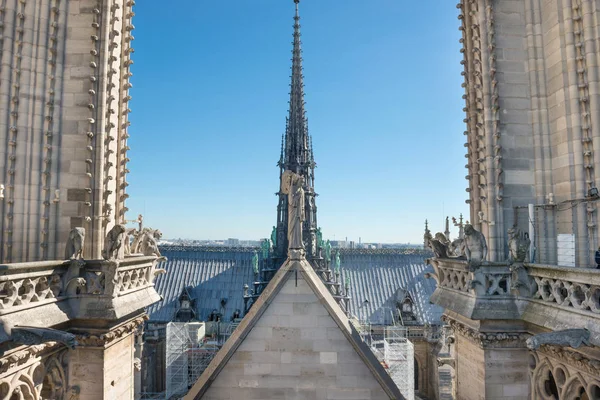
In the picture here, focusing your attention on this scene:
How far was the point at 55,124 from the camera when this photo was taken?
9258mm

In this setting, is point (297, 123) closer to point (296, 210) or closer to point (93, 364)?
point (296, 210)

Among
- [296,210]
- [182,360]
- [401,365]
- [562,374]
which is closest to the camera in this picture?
[562,374]

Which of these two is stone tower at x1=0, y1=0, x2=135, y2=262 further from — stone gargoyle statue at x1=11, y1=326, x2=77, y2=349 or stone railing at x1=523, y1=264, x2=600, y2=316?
stone railing at x1=523, y1=264, x2=600, y2=316

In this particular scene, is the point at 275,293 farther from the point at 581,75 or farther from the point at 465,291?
the point at 581,75

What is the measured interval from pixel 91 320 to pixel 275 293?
3796 millimetres

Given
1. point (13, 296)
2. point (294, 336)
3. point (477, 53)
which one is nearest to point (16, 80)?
point (13, 296)

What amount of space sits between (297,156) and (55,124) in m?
34.9

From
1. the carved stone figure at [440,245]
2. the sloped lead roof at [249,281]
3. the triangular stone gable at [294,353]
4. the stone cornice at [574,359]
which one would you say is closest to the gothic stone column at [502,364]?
the stone cornice at [574,359]

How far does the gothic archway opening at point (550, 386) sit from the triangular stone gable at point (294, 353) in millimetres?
3312

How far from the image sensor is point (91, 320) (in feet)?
28.1

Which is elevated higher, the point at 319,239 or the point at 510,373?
the point at 319,239

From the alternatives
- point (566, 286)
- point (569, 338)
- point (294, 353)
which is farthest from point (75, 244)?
point (566, 286)

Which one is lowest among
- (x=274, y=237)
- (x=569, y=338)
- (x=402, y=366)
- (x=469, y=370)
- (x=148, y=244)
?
(x=402, y=366)

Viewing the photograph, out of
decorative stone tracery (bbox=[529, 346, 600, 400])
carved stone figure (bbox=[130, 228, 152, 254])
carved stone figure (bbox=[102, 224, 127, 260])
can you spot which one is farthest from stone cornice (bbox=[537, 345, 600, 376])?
carved stone figure (bbox=[130, 228, 152, 254])
